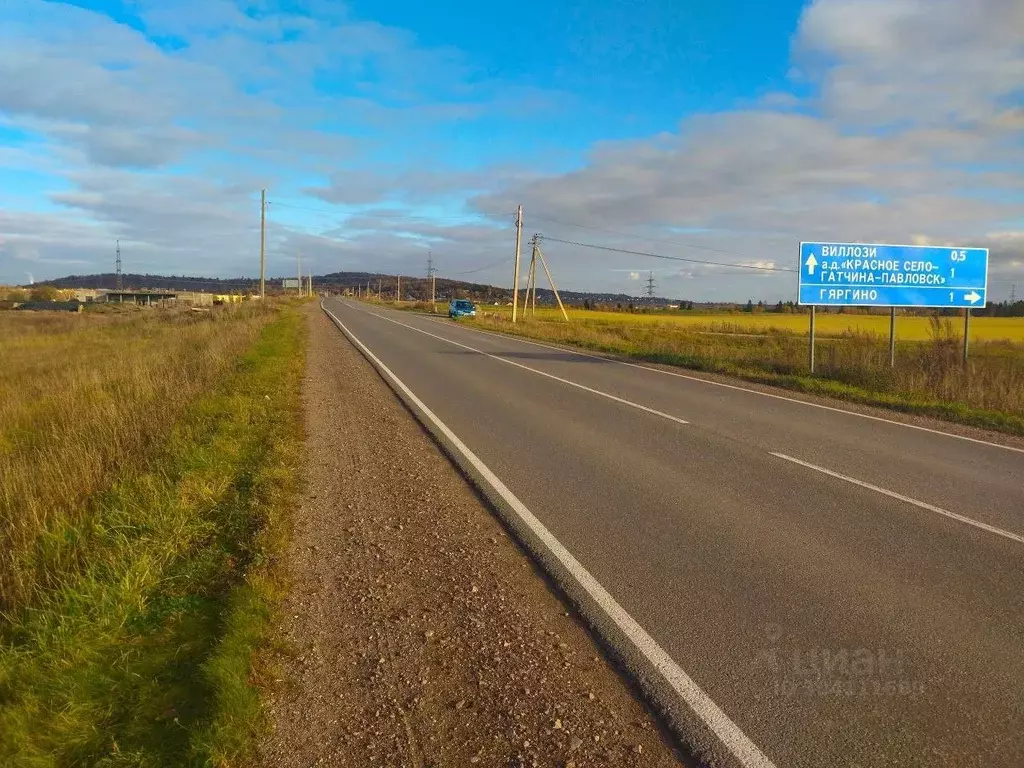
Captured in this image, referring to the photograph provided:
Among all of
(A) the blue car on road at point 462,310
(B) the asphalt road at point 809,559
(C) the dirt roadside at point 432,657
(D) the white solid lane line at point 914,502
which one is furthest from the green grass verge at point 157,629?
(A) the blue car on road at point 462,310

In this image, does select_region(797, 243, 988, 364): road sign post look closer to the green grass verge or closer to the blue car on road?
the green grass verge

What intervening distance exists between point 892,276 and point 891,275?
1.4 inches

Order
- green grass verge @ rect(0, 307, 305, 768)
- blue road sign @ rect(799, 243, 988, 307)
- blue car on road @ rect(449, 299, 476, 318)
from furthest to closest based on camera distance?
blue car on road @ rect(449, 299, 476, 318), blue road sign @ rect(799, 243, 988, 307), green grass verge @ rect(0, 307, 305, 768)

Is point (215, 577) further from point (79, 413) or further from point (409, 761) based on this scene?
point (79, 413)

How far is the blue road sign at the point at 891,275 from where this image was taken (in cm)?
1830

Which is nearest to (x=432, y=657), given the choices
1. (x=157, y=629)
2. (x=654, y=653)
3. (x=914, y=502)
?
(x=654, y=653)

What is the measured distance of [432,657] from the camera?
12.6ft

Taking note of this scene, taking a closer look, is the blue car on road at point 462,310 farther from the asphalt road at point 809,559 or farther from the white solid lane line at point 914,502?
the white solid lane line at point 914,502

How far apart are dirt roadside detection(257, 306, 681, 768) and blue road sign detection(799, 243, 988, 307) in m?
15.5

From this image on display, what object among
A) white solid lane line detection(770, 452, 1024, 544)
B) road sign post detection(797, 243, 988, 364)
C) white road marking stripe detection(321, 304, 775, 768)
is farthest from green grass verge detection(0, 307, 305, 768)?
road sign post detection(797, 243, 988, 364)

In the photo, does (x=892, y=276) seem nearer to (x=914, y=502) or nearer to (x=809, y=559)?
(x=914, y=502)

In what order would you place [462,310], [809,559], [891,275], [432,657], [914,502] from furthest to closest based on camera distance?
[462,310]
[891,275]
[914,502]
[809,559]
[432,657]

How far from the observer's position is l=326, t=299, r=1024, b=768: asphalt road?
11.1 feet

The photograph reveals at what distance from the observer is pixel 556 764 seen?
3018 mm
